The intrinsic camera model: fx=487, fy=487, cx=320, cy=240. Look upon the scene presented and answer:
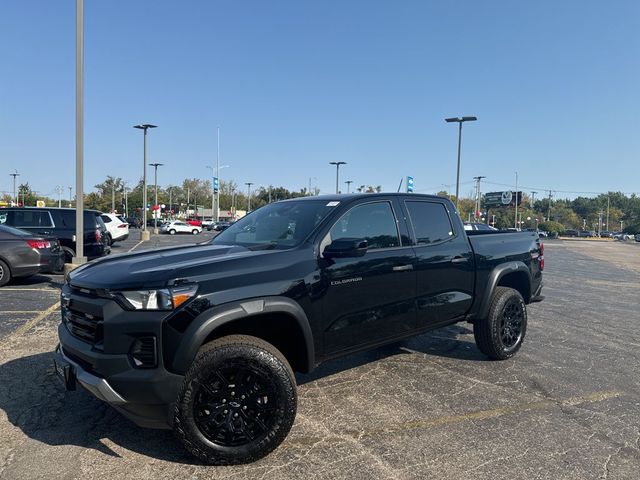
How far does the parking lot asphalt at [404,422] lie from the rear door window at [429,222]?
1394mm

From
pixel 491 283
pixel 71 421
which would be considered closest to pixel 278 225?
pixel 71 421

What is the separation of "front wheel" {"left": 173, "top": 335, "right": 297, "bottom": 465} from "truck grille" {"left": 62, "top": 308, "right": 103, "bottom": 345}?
0.64 meters

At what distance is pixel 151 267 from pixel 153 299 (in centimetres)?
36

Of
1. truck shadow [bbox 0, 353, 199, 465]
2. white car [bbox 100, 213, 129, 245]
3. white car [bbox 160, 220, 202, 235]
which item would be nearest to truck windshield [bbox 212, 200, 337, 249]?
truck shadow [bbox 0, 353, 199, 465]

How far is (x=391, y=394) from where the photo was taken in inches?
172

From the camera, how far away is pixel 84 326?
3211 mm

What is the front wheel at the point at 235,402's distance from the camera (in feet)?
9.89

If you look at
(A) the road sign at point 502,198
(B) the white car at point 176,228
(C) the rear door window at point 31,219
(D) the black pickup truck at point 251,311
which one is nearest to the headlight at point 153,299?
(D) the black pickup truck at point 251,311

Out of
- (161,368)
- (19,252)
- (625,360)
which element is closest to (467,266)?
(625,360)

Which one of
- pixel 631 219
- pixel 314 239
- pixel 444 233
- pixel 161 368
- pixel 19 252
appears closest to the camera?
pixel 161 368

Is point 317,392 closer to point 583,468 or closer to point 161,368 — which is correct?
point 161,368

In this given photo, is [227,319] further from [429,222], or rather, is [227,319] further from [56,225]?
[56,225]

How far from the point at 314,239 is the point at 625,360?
4.27 meters

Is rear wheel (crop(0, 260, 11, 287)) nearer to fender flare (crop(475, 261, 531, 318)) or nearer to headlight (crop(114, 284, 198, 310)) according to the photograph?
headlight (crop(114, 284, 198, 310))
